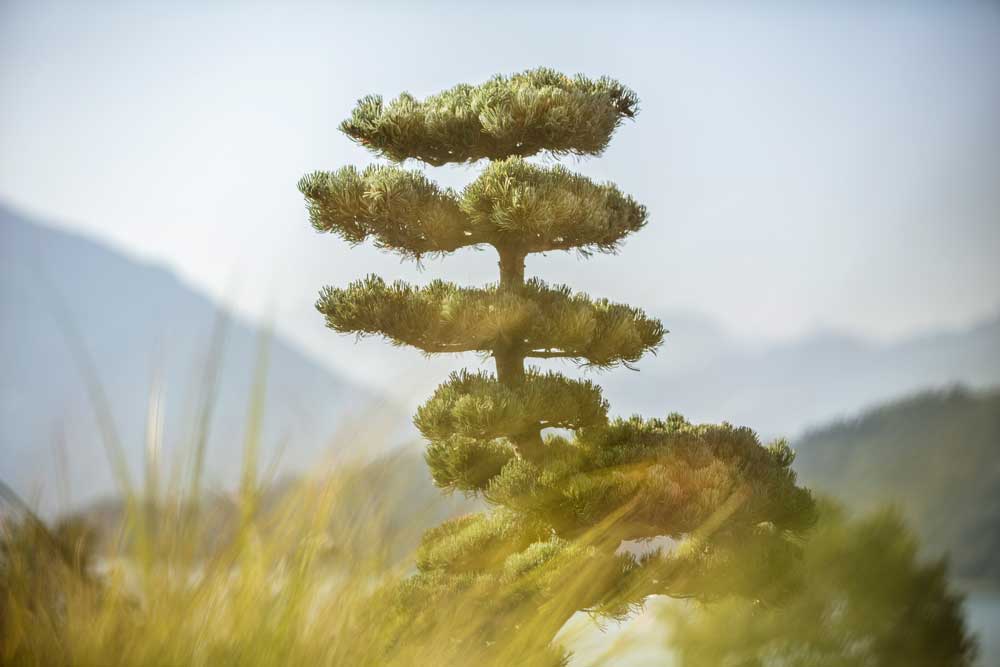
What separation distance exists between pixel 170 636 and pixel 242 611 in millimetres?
96

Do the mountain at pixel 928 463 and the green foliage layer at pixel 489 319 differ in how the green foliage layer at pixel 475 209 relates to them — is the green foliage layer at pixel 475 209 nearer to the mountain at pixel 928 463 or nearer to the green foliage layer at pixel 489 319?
the green foliage layer at pixel 489 319

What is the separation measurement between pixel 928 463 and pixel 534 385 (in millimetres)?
2114

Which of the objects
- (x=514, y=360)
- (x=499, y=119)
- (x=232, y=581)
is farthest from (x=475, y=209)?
(x=232, y=581)

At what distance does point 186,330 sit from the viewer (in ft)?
4.88

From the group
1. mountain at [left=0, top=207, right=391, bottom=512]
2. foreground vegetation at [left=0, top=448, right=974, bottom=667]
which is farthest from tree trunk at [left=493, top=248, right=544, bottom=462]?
mountain at [left=0, top=207, right=391, bottom=512]

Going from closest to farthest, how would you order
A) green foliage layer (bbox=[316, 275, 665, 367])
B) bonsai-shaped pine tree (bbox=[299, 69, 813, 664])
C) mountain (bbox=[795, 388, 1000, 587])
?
bonsai-shaped pine tree (bbox=[299, 69, 813, 664])
green foliage layer (bbox=[316, 275, 665, 367])
mountain (bbox=[795, 388, 1000, 587])

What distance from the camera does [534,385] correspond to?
2596 millimetres

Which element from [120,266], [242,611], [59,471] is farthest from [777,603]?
[120,266]

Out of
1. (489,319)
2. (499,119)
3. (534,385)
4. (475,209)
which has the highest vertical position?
(499,119)

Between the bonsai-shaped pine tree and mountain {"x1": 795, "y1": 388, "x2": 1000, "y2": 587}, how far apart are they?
0.96 m

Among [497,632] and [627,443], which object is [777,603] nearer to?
[627,443]

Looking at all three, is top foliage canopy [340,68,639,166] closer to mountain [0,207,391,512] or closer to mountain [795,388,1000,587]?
mountain [0,207,391,512]

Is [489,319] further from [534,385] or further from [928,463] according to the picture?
[928,463]

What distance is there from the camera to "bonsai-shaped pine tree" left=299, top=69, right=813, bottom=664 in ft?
8.06
